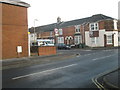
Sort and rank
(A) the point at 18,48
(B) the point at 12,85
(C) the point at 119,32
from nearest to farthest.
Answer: (B) the point at 12,85, (A) the point at 18,48, (C) the point at 119,32

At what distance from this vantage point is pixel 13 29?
19391mm

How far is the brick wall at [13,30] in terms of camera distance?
18.5 metres

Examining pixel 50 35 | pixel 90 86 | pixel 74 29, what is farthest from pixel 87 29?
pixel 90 86

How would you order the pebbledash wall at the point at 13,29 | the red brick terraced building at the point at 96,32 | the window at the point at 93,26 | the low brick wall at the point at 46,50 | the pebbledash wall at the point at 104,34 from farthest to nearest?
the window at the point at 93,26
the red brick terraced building at the point at 96,32
the pebbledash wall at the point at 104,34
the low brick wall at the point at 46,50
the pebbledash wall at the point at 13,29

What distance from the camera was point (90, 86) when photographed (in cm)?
676

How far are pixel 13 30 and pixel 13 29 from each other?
0.41ft

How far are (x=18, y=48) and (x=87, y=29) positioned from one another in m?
28.1

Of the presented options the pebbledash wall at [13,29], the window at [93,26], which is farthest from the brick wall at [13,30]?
the window at [93,26]

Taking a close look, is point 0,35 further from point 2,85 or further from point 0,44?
point 2,85

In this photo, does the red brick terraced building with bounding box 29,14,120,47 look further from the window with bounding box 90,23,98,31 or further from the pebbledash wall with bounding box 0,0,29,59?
the pebbledash wall with bounding box 0,0,29,59

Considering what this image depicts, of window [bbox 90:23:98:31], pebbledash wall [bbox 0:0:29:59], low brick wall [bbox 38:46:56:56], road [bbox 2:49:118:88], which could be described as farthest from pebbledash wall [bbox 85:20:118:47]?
road [bbox 2:49:118:88]

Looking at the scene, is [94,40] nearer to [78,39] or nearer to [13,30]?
[78,39]

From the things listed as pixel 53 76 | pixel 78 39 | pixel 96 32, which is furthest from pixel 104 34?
pixel 53 76

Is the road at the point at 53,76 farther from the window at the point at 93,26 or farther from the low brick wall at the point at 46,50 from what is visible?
the window at the point at 93,26
